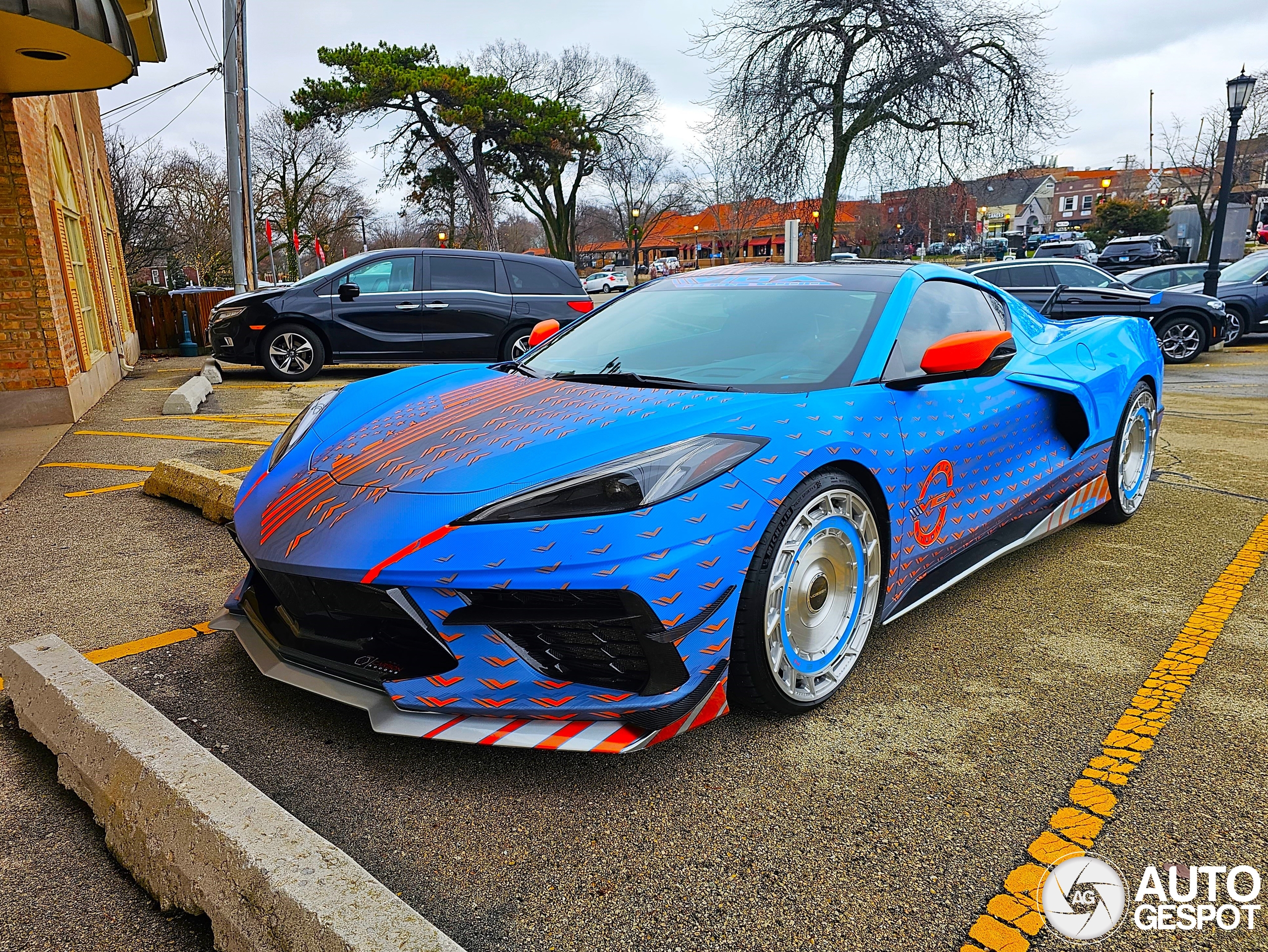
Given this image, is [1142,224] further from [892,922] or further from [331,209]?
[892,922]

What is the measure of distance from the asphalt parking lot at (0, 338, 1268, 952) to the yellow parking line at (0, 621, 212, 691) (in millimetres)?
50

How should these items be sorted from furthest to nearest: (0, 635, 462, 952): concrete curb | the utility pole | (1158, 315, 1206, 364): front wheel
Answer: the utility pole
(1158, 315, 1206, 364): front wheel
(0, 635, 462, 952): concrete curb

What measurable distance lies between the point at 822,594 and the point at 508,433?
102 centimetres

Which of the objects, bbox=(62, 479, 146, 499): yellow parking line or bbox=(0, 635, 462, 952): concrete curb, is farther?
bbox=(62, 479, 146, 499): yellow parking line

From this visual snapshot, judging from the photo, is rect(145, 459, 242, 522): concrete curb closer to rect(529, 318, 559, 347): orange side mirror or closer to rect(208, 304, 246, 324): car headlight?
rect(529, 318, 559, 347): orange side mirror

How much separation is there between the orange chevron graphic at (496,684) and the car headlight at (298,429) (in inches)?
46.5

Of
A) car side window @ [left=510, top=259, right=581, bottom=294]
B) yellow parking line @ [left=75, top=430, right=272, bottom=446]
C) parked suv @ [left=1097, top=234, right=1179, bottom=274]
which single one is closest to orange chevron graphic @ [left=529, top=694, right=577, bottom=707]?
yellow parking line @ [left=75, top=430, right=272, bottom=446]

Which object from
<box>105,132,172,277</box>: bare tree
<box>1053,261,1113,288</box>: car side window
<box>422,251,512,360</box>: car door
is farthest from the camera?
<box>105,132,172,277</box>: bare tree

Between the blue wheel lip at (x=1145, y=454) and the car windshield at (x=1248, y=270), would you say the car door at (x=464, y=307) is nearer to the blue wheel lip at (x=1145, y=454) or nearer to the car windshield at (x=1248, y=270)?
the blue wheel lip at (x=1145, y=454)

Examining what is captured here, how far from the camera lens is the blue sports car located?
2.02 meters

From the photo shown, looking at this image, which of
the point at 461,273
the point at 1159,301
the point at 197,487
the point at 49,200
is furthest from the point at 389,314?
the point at 1159,301

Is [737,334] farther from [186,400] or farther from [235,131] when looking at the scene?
[235,131]

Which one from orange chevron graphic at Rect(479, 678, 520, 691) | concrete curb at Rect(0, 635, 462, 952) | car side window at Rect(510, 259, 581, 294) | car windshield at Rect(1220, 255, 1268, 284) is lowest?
concrete curb at Rect(0, 635, 462, 952)
